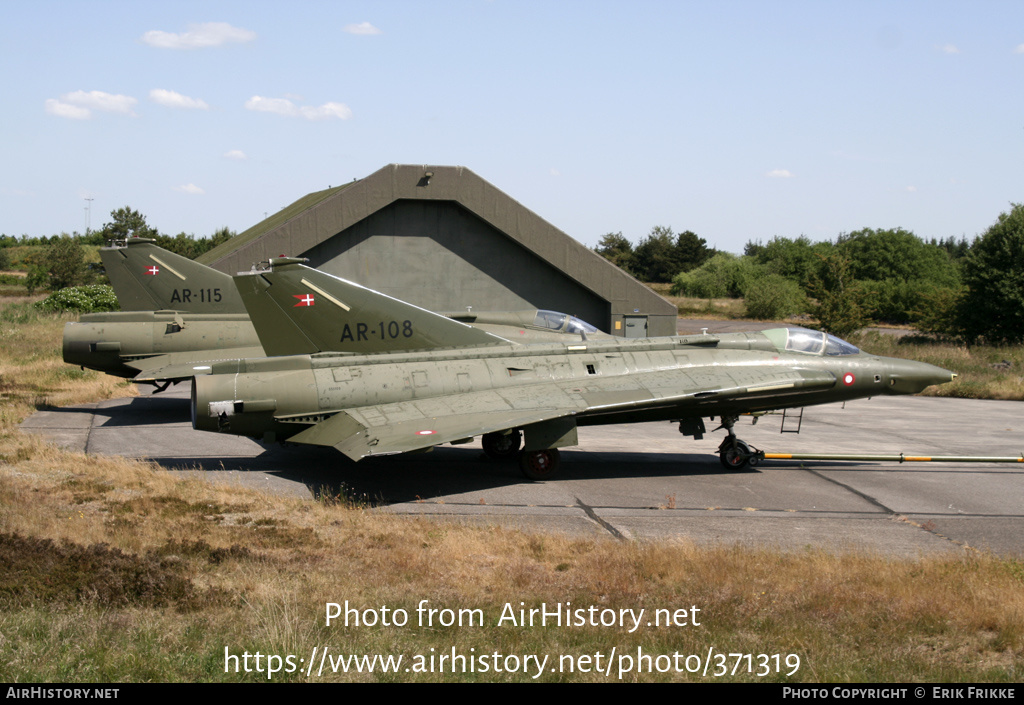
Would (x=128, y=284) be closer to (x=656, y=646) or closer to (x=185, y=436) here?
(x=185, y=436)

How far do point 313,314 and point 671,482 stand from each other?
7758mm

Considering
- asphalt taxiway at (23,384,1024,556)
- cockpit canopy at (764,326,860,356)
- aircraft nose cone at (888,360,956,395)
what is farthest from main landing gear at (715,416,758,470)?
aircraft nose cone at (888,360,956,395)

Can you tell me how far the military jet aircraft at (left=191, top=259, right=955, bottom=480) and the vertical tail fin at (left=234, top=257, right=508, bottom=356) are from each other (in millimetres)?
21

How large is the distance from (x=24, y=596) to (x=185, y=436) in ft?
34.5

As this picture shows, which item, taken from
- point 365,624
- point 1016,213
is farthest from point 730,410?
point 1016,213

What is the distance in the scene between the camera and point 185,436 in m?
18.4

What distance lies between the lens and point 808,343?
1683cm

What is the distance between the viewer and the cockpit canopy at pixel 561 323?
21.9 meters

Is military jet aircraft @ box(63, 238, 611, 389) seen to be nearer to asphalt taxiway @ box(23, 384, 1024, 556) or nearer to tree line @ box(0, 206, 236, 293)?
asphalt taxiway @ box(23, 384, 1024, 556)

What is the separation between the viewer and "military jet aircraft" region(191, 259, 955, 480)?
13.8 meters

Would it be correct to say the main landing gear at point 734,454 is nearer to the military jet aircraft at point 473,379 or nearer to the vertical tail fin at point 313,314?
the military jet aircraft at point 473,379

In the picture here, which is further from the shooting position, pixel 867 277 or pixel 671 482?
pixel 867 277

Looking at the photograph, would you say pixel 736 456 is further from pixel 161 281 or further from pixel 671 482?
pixel 161 281

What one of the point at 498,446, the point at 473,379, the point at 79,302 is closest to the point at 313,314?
the point at 473,379
